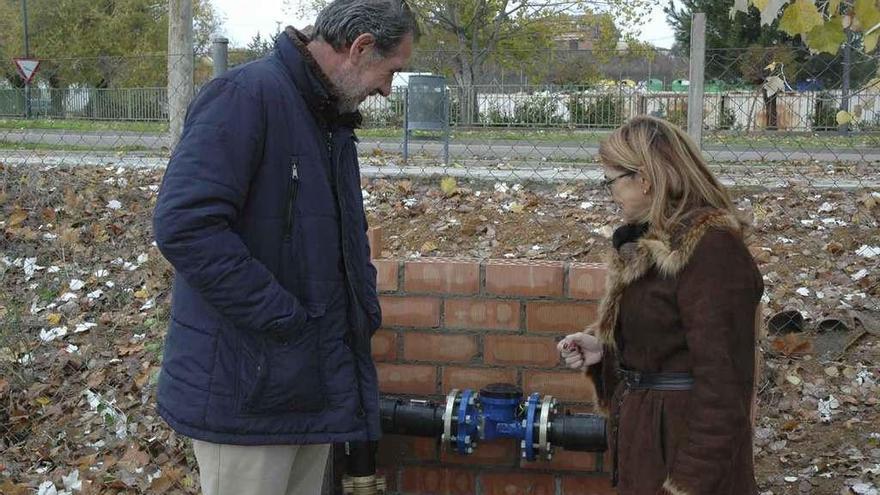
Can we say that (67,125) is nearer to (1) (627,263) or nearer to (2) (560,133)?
(2) (560,133)

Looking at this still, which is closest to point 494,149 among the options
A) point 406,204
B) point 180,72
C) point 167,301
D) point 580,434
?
point 406,204

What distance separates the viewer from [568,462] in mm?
3658

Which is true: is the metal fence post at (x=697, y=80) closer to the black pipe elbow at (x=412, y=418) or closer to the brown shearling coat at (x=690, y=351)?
the black pipe elbow at (x=412, y=418)

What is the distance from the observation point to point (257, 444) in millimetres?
2443

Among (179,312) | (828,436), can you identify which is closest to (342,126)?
(179,312)

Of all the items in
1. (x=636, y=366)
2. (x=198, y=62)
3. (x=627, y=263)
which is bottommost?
(x=636, y=366)

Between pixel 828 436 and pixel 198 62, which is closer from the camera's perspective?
pixel 828 436

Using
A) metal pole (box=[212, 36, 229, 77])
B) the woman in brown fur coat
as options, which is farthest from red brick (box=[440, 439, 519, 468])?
metal pole (box=[212, 36, 229, 77])

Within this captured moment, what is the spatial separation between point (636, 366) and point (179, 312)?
113 cm

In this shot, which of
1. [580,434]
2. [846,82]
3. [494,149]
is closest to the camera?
[580,434]

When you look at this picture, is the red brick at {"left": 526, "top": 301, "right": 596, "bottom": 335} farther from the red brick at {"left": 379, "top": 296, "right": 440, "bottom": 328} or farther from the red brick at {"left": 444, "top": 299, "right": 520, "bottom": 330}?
the red brick at {"left": 379, "top": 296, "right": 440, "bottom": 328}

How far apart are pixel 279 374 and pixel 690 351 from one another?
96 centimetres

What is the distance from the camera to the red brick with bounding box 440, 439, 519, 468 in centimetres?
367

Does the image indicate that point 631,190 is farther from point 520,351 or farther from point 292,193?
point 520,351
